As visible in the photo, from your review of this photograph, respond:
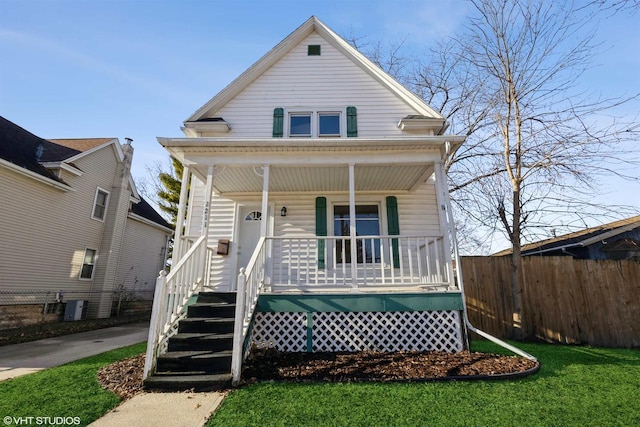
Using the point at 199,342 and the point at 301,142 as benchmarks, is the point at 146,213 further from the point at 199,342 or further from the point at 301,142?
the point at 199,342

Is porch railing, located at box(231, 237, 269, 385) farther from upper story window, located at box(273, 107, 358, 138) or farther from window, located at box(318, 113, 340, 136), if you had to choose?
window, located at box(318, 113, 340, 136)

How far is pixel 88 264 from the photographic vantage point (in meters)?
12.1

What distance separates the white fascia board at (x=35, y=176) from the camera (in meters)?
8.85

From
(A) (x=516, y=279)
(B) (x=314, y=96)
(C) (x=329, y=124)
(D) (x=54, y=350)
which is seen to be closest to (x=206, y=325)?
(D) (x=54, y=350)

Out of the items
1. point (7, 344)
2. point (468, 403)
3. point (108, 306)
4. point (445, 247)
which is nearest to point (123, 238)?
point (108, 306)

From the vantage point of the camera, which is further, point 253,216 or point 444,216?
point 253,216

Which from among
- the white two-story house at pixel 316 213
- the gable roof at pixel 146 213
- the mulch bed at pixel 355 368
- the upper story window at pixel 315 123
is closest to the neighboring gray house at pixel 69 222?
the gable roof at pixel 146 213

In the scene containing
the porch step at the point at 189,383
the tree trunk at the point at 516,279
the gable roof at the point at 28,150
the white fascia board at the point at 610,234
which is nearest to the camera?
the porch step at the point at 189,383

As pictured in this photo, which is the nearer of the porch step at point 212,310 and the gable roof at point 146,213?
the porch step at point 212,310

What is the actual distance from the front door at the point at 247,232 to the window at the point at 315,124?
7.60ft

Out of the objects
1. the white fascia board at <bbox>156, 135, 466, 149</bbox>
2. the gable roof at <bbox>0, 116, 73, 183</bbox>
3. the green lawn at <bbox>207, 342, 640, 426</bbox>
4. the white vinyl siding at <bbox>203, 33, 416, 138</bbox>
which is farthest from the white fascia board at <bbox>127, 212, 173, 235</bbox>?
the green lawn at <bbox>207, 342, 640, 426</bbox>

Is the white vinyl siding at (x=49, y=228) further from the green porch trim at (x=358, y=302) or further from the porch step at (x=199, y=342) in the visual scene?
the green porch trim at (x=358, y=302)

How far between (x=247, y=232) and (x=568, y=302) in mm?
7581

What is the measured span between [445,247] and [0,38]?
1256 centimetres
